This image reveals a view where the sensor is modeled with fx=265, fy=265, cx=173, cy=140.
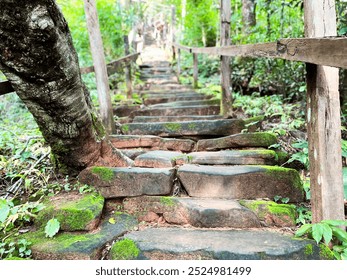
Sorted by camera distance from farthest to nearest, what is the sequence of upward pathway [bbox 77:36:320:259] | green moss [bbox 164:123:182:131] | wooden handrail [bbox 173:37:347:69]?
1. green moss [bbox 164:123:182:131]
2. upward pathway [bbox 77:36:320:259]
3. wooden handrail [bbox 173:37:347:69]

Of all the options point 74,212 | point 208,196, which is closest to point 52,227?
point 74,212

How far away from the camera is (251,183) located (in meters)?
2.26

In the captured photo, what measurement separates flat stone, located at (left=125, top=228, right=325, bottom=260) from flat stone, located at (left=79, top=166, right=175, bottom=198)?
1.51 feet

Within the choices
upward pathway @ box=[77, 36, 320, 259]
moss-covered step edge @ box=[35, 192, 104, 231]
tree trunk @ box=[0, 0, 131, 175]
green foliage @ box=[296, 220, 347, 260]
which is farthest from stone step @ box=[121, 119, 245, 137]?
green foliage @ box=[296, 220, 347, 260]

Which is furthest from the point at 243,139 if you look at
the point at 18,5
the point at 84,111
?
the point at 18,5

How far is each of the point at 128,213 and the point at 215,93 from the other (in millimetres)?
3611

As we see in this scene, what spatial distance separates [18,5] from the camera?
59.6 inches

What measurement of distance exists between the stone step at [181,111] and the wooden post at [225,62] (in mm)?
409

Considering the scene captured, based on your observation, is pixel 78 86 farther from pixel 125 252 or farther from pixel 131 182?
pixel 125 252

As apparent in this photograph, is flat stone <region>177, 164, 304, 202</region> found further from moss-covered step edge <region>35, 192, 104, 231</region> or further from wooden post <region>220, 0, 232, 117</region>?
wooden post <region>220, 0, 232, 117</region>

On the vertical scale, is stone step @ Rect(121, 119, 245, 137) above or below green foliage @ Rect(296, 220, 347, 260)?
above

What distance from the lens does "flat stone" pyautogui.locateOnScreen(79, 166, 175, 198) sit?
2320mm

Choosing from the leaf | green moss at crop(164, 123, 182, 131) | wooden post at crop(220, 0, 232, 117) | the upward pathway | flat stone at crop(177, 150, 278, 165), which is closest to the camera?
the upward pathway

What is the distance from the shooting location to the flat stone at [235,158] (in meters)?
2.57
